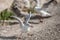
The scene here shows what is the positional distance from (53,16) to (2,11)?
→ 6.15 feet

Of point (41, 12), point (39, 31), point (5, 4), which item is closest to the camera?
point (39, 31)

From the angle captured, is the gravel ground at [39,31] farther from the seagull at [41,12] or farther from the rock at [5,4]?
the rock at [5,4]

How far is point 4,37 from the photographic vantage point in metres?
8.63

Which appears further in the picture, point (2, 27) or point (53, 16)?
point (53, 16)

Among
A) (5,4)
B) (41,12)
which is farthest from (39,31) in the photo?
(5,4)

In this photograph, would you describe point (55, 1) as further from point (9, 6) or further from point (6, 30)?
point (6, 30)

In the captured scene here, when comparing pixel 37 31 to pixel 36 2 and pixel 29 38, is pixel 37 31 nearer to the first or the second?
pixel 29 38

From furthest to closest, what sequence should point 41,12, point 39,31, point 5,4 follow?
point 5,4 < point 41,12 < point 39,31

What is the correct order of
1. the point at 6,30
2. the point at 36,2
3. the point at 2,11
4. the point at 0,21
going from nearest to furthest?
the point at 6,30 < the point at 0,21 < the point at 2,11 < the point at 36,2

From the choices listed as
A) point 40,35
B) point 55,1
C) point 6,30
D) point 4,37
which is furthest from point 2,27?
point 55,1

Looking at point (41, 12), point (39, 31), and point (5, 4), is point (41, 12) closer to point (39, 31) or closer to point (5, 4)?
point (5, 4)

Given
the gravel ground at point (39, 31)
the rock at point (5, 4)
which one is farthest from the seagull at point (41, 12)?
the rock at point (5, 4)

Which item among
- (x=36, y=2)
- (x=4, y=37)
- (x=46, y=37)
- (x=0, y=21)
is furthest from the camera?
(x=36, y=2)

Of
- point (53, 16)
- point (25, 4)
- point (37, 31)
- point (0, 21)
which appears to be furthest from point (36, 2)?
point (37, 31)
